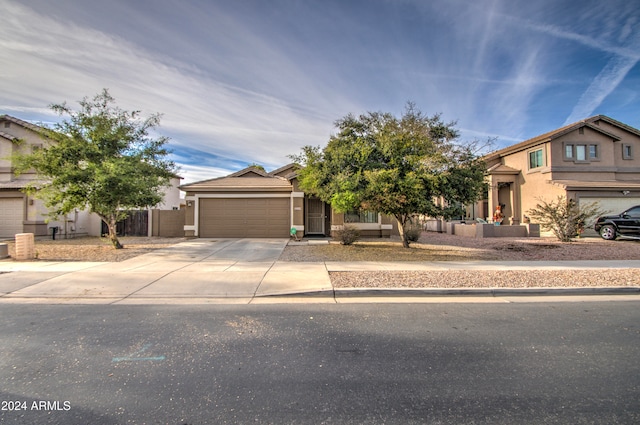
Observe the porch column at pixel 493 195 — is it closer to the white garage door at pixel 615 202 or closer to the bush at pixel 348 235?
the white garage door at pixel 615 202

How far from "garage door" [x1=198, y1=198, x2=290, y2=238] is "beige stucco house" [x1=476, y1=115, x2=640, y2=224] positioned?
45.1ft

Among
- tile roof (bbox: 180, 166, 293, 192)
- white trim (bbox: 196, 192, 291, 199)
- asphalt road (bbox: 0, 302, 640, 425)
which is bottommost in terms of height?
asphalt road (bbox: 0, 302, 640, 425)

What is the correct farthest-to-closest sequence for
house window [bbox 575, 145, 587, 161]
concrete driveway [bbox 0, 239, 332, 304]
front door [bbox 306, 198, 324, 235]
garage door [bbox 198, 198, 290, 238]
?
1. house window [bbox 575, 145, 587, 161]
2. front door [bbox 306, 198, 324, 235]
3. garage door [bbox 198, 198, 290, 238]
4. concrete driveway [bbox 0, 239, 332, 304]

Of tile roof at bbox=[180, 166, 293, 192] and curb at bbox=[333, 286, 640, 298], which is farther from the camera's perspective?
tile roof at bbox=[180, 166, 293, 192]

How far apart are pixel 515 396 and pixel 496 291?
14.2 ft

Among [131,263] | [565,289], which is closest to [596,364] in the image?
[565,289]

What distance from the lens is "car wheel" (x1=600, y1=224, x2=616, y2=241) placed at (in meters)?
16.9

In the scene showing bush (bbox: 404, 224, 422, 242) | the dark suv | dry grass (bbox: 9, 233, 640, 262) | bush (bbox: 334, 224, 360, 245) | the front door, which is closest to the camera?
dry grass (bbox: 9, 233, 640, 262)

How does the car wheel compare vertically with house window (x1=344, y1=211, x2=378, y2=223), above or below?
below

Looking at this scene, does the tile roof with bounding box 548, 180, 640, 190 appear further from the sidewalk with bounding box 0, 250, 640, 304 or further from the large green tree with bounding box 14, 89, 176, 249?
the large green tree with bounding box 14, 89, 176, 249

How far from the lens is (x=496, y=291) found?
276 inches

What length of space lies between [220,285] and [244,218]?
11.2 metres

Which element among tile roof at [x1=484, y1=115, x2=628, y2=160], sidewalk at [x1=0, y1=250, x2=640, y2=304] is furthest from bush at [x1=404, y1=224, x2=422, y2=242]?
tile roof at [x1=484, y1=115, x2=628, y2=160]

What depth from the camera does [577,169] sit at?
72.9 ft
